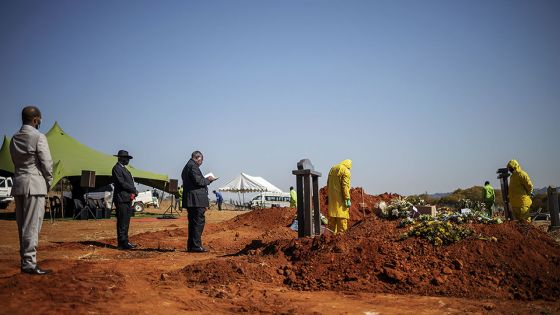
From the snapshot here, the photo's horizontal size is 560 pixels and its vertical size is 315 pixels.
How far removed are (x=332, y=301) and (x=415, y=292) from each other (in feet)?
3.78

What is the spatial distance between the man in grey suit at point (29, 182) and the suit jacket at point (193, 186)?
340 cm

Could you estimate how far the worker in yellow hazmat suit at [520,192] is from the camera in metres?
9.10

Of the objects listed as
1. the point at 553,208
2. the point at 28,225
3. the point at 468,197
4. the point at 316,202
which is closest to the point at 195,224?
the point at 316,202

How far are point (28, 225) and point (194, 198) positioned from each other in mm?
3727

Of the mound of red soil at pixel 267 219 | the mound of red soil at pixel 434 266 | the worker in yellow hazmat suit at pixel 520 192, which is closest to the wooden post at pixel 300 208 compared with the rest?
the mound of red soil at pixel 434 266

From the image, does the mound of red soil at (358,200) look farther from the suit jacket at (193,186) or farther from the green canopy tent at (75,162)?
the green canopy tent at (75,162)

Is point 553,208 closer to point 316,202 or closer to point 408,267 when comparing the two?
point 316,202

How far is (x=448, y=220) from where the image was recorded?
23.0 feet

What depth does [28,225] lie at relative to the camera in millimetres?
4555

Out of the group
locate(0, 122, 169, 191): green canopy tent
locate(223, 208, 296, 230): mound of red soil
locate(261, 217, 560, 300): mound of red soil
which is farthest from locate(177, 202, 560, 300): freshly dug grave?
locate(0, 122, 169, 191): green canopy tent

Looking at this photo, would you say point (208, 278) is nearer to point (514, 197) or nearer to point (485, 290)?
point (485, 290)

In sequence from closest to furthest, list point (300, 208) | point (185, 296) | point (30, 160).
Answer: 1. point (185, 296)
2. point (30, 160)
3. point (300, 208)

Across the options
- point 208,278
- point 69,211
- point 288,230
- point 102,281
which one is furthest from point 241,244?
point 69,211

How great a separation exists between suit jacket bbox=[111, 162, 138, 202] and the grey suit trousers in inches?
156
